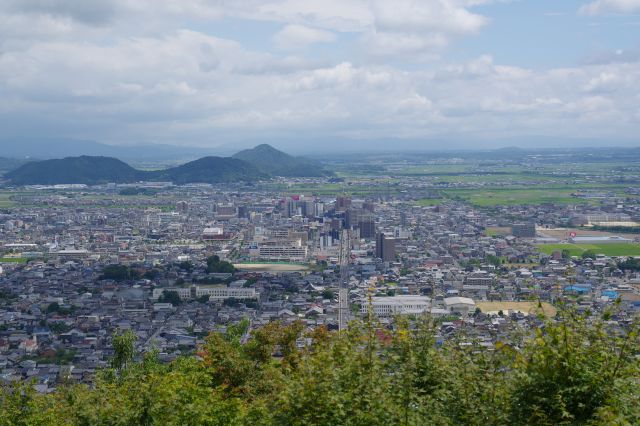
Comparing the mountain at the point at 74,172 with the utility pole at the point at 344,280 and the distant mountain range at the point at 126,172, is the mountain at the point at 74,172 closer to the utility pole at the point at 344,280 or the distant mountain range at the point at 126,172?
the distant mountain range at the point at 126,172

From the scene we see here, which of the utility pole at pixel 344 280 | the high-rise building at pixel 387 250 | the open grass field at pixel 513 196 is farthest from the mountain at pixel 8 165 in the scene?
the high-rise building at pixel 387 250

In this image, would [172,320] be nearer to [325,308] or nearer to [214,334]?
[325,308]

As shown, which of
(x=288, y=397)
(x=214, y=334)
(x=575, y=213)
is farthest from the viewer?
(x=575, y=213)

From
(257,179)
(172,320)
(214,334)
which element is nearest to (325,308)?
(172,320)

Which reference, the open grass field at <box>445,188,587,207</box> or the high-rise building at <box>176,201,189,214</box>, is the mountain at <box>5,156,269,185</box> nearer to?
the high-rise building at <box>176,201,189,214</box>

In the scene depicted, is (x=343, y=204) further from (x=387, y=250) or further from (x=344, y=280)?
(x=344, y=280)

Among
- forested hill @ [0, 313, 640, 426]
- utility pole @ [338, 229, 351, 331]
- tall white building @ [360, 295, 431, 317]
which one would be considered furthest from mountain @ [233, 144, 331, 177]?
forested hill @ [0, 313, 640, 426]

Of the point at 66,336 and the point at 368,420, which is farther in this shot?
the point at 66,336

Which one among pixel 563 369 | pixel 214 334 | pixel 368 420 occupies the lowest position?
pixel 214 334
